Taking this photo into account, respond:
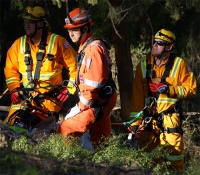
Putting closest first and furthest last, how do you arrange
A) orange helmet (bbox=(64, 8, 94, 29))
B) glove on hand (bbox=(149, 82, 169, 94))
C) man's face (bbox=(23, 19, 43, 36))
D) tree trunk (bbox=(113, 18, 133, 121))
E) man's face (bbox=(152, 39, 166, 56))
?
orange helmet (bbox=(64, 8, 94, 29)) < glove on hand (bbox=(149, 82, 169, 94)) < man's face (bbox=(152, 39, 166, 56)) < man's face (bbox=(23, 19, 43, 36)) < tree trunk (bbox=(113, 18, 133, 121))

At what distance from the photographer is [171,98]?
914 cm

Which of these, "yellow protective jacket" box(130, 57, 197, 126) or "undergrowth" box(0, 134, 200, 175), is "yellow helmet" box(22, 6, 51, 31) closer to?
"yellow protective jacket" box(130, 57, 197, 126)

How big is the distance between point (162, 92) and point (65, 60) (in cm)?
148

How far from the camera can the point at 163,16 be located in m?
14.2

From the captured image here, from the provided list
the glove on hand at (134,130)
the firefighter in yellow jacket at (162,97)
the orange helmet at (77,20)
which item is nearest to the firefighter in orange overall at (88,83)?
the orange helmet at (77,20)

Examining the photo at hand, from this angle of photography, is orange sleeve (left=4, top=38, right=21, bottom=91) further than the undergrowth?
Yes

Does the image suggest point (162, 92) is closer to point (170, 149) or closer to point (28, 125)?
point (170, 149)

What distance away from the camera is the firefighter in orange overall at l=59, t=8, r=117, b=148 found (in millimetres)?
8148

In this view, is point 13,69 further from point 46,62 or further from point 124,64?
point 124,64

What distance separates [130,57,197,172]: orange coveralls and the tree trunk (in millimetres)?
3395

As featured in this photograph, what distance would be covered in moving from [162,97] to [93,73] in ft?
4.63

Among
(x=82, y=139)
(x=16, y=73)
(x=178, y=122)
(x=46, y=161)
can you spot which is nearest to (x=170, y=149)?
(x=178, y=122)

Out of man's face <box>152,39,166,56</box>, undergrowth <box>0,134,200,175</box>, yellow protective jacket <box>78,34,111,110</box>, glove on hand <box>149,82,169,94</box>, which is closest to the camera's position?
undergrowth <box>0,134,200,175</box>

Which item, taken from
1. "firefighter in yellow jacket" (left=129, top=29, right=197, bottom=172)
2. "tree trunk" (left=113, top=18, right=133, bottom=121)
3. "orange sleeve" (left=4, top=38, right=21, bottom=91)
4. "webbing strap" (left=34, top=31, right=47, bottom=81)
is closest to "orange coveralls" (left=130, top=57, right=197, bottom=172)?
"firefighter in yellow jacket" (left=129, top=29, right=197, bottom=172)
